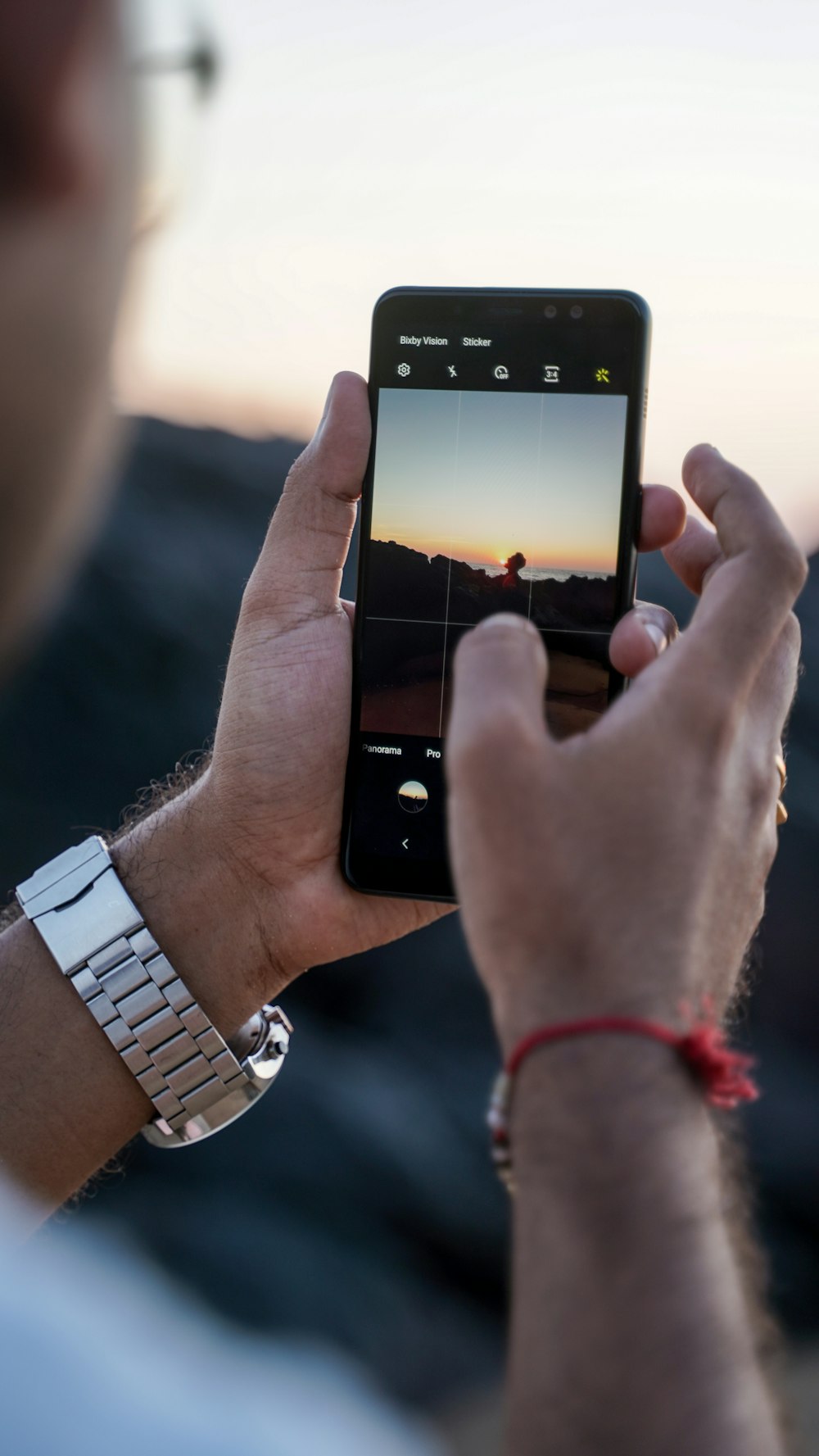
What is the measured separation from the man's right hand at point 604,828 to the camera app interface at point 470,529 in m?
0.60

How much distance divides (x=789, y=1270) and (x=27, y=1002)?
271 centimetres

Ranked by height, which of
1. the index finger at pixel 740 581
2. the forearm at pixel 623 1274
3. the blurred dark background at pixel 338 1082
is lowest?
the blurred dark background at pixel 338 1082

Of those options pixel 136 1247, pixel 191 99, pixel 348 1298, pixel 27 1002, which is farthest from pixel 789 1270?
pixel 191 99

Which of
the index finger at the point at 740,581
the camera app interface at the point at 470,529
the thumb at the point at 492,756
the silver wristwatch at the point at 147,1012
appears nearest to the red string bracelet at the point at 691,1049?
the thumb at the point at 492,756

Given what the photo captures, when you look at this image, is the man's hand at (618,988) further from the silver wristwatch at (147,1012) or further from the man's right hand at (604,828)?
the silver wristwatch at (147,1012)

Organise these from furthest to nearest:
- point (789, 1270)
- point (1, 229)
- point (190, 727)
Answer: point (190, 727)
point (789, 1270)
point (1, 229)

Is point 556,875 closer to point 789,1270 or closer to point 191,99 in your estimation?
point 191,99

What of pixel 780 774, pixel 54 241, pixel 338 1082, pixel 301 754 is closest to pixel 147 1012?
pixel 301 754

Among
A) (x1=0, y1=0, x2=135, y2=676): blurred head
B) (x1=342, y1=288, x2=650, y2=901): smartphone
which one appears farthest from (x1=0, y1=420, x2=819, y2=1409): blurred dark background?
(x1=0, y1=0, x2=135, y2=676): blurred head

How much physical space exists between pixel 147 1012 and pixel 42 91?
138cm

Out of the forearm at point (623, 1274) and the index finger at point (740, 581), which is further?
the index finger at point (740, 581)

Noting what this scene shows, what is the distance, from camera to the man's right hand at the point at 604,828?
0.91 m

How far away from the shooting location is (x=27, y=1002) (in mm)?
1718

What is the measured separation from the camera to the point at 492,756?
95 cm
